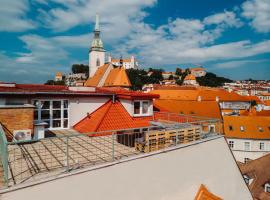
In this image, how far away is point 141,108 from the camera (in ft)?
50.0

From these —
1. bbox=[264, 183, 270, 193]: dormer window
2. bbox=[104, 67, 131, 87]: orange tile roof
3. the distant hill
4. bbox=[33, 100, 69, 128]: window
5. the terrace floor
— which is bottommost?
bbox=[264, 183, 270, 193]: dormer window

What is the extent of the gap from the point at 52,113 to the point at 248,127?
33.9m

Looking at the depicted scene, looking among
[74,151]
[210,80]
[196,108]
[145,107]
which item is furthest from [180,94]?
[210,80]

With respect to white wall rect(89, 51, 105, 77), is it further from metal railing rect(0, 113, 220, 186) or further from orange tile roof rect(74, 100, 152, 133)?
metal railing rect(0, 113, 220, 186)

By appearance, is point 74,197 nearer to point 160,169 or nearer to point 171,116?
point 160,169

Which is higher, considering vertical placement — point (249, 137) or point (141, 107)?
point (141, 107)

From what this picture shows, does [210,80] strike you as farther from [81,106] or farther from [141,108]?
[81,106]

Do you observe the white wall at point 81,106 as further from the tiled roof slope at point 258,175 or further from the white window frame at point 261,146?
the white window frame at point 261,146

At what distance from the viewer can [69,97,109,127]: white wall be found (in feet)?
44.0

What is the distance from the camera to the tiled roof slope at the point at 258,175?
23.6 meters

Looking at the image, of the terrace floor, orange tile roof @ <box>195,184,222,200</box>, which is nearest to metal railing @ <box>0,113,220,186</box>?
the terrace floor

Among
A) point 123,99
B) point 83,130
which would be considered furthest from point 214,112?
point 83,130

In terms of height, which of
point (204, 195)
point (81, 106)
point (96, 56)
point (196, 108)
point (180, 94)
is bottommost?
point (204, 195)

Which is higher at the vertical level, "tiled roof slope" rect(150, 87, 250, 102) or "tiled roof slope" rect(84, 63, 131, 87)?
"tiled roof slope" rect(84, 63, 131, 87)
